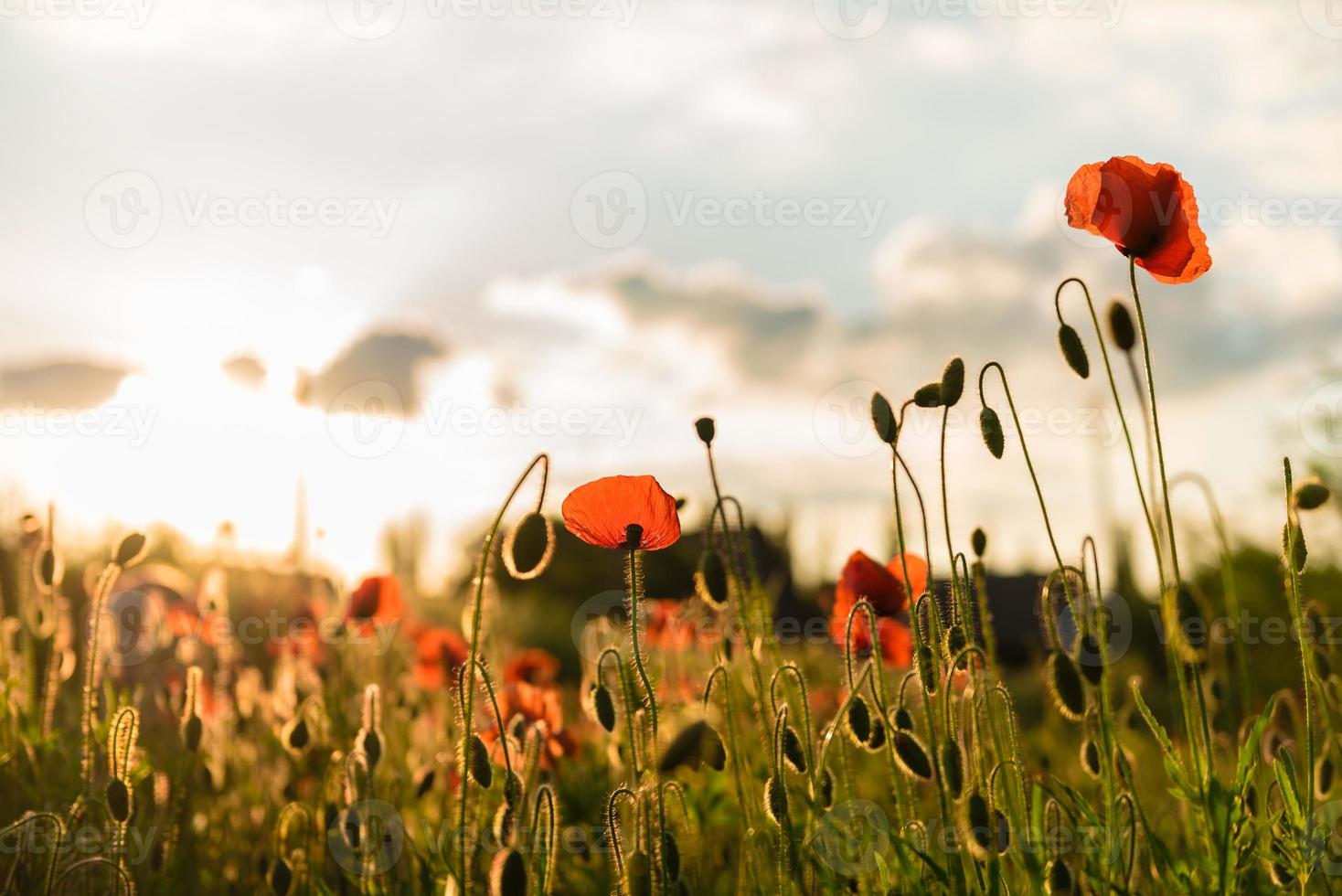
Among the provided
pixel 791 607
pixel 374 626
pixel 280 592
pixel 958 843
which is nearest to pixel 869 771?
pixel 374 626

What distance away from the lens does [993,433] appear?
87.4 inches

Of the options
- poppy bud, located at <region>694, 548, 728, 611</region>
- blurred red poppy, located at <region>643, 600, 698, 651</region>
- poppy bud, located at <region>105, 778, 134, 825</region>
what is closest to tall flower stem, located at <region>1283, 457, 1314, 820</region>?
poppy bud, located at <region>694, 548, 728, 611</region>

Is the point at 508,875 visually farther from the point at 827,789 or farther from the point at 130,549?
the point at 130,549

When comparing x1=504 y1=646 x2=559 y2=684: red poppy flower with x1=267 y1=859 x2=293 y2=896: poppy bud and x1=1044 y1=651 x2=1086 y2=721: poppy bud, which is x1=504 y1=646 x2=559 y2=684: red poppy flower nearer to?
x1=267 y1=859 x2=293 y2=896: poppy bud

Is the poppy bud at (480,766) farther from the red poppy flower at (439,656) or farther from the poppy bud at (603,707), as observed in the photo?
the red poppy flower at (439,656)

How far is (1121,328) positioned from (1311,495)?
58cm

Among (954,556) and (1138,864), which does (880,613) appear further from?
(1138,864)

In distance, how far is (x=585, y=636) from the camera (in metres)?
3.71

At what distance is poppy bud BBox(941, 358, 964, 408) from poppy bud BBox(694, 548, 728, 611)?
0.58 m

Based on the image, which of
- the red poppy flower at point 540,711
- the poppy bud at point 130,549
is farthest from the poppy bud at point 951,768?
the poppy bud at point 130,549

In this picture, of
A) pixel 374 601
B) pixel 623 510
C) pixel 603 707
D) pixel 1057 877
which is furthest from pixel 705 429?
pixel 374 601

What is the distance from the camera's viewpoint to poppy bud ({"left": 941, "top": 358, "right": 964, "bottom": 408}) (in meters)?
2.16

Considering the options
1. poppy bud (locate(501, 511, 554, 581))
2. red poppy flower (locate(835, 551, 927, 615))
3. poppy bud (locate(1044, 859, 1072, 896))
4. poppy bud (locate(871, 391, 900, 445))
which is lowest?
poppy bud (locate(1044, 859, 1072, 896))

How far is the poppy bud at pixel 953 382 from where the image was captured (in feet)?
7.10
